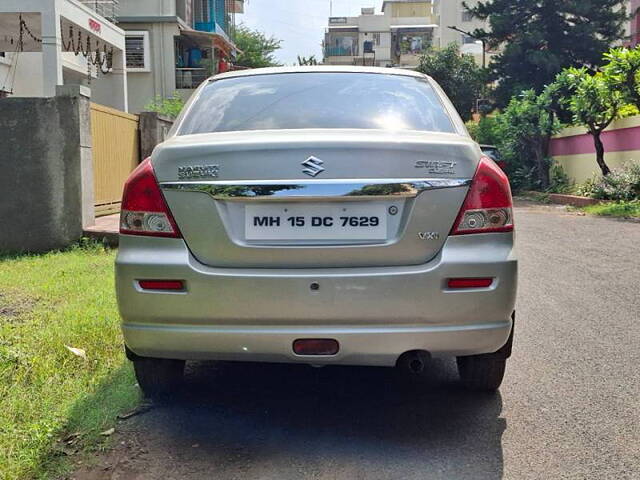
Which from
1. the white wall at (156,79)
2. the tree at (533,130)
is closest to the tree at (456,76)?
the white wall at (156,79)

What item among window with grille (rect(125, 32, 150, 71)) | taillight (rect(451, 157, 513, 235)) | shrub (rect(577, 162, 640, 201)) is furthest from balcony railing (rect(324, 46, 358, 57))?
taillight (rect(451, 157, 513, 235))

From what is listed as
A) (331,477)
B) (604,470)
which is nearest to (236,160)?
(331,477)

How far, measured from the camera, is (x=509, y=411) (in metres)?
3.46

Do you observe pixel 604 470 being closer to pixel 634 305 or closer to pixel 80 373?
pixel 80 373

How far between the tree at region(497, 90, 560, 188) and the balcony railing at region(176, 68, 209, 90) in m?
13.5

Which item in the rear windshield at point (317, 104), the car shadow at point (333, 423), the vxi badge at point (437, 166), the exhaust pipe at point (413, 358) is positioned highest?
the rear windshield at point (317, 104)

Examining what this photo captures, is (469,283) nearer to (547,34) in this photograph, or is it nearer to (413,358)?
(413,358)

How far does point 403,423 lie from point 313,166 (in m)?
1.27

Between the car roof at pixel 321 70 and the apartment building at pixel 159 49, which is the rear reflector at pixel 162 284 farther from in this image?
the apartment building at pixel 159 49

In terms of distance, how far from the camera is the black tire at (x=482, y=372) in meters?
3.48

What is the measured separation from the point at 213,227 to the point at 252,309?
14.5 inches

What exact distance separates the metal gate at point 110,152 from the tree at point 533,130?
12980 mm

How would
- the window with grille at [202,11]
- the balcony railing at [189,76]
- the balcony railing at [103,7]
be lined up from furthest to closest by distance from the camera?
the window with grille at [202,11]
the balcony railing at [189,76]
the balcony railing at [103,7]

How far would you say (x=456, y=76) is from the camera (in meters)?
36.6
